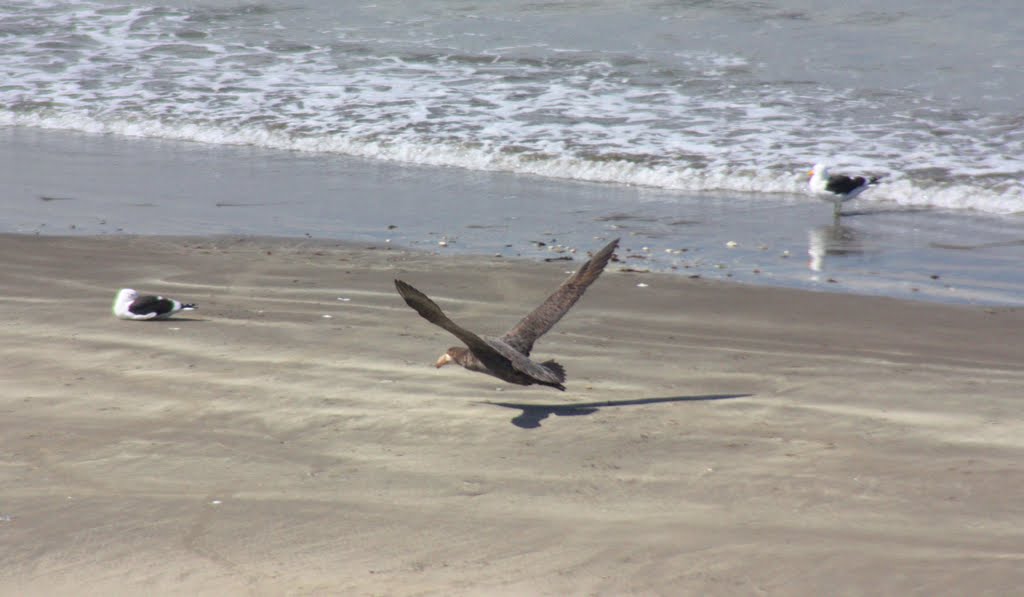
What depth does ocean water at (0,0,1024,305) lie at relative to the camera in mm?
10070

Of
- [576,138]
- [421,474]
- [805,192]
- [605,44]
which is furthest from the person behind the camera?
[605,44]

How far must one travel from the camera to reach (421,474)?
4.69 metres

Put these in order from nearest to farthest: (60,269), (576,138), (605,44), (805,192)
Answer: (60,269)
(805,192)
(576,138)
(605,44)

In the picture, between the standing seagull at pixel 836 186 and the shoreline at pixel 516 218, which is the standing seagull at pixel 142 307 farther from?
the standing seagull at pixel 836 186

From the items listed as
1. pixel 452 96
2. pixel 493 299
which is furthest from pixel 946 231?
pixel 452 96

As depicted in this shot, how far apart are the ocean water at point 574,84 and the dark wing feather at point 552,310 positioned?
6668 millimetres

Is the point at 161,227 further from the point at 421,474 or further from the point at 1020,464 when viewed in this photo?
the point at 1020,464

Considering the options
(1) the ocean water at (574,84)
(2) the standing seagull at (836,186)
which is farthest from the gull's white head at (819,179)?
(1) the ocean water at (574,84)

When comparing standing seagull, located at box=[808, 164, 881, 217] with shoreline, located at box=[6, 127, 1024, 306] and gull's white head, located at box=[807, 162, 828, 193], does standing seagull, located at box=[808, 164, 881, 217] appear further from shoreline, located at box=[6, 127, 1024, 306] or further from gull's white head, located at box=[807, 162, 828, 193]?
shoreline, located at box=[6, 127, 1024, 306]

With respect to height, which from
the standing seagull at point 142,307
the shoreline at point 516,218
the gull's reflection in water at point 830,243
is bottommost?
the gull's reflection in water at point 830,243

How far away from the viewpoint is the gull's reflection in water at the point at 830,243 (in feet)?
30.7

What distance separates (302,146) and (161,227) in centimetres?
453

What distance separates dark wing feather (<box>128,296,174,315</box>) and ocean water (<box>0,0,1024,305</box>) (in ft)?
9.86

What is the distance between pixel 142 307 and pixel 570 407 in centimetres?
287
